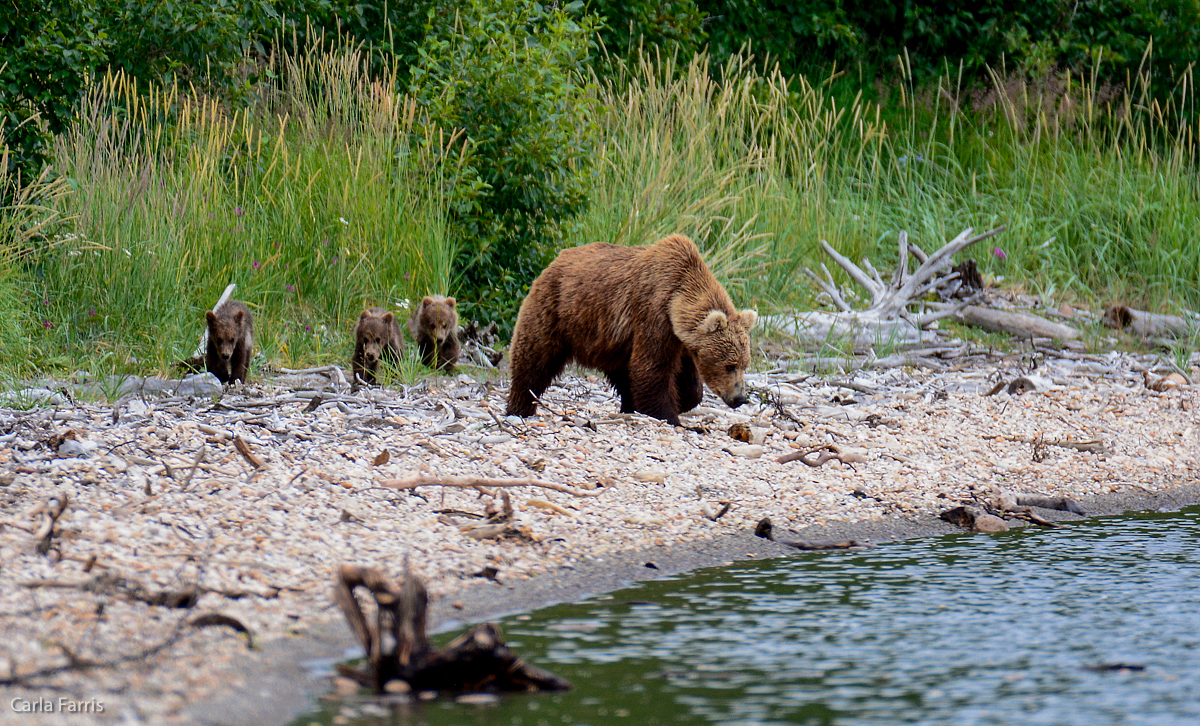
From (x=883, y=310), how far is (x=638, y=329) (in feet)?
12.5

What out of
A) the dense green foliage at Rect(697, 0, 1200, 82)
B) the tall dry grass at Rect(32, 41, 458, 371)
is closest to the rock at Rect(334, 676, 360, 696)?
the tall dry grass at Rect(32, 41, 458, 371)

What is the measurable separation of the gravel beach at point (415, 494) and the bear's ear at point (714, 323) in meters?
0.47

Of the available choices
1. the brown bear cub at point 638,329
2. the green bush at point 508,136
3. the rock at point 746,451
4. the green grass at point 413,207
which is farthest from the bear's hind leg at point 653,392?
the green bush at point 508,136

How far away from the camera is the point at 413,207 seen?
317 inches

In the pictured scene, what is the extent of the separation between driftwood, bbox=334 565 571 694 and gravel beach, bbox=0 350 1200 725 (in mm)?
207

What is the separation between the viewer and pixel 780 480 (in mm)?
5141

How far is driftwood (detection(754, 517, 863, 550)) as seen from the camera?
436cm

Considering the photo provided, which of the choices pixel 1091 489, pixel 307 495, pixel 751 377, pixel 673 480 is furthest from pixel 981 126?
pixel 307 495

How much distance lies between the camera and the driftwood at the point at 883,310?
8750 millimetres

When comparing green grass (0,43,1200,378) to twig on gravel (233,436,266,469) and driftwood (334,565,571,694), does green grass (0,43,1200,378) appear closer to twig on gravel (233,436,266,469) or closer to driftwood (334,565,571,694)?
twig on gravel (233,436,266,469)

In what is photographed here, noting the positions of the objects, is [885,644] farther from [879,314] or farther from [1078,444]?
[879,314]

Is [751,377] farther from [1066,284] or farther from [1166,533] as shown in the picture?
[1066,284]

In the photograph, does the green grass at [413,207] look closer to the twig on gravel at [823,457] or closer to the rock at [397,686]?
the twig on gravel at [823,457]

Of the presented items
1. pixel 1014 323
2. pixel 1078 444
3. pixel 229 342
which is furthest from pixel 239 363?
pixel 1014 323
